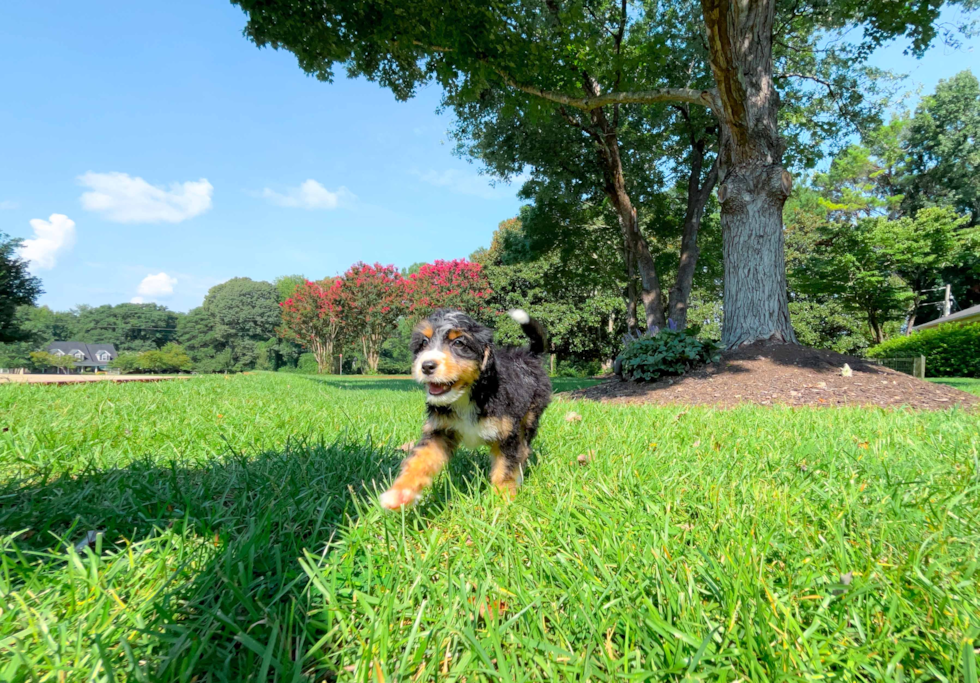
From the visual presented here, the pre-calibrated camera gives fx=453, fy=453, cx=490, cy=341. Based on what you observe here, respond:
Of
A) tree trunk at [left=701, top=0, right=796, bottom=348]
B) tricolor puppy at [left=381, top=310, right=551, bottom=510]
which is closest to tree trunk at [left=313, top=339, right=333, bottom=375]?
tree trunk at [left=701, top=0, right=796, bottom=348]

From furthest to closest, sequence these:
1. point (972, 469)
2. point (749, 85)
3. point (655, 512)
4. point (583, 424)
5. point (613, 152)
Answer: point (613, 152), point (749, 85), point (583, 424), point (972, 469), point (655, 512)

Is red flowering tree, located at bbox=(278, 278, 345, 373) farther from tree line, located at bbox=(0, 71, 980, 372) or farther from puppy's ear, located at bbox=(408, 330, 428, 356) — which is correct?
puppy's ear, located at bbox=(408, 330, 428, 356)

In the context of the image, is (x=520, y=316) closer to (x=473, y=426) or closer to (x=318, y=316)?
(x=473, y=426)

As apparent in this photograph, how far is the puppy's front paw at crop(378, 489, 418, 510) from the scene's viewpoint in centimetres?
215

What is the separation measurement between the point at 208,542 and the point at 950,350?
29470 mm

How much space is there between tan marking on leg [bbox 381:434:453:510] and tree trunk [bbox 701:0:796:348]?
802 cm

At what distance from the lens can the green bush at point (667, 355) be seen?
852 centimetres

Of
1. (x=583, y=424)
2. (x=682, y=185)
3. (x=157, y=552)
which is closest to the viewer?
(x=157, y=552)

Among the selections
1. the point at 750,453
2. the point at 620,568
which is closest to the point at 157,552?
the point at 620,568

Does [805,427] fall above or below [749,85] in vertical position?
below

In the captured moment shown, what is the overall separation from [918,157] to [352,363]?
51.9 metres

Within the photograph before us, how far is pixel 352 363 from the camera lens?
141ft

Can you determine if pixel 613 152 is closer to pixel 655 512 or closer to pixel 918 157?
pixel 655 512

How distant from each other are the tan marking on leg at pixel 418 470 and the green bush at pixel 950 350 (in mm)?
26270
